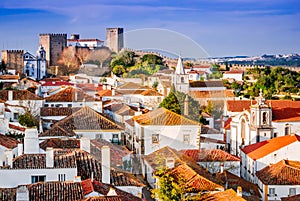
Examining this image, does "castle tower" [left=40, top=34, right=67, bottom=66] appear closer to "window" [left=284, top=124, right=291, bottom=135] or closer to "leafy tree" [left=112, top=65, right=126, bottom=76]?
"window" [left=284, top=124, right=291, bottom=135]

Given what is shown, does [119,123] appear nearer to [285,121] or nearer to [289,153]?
[289,153]

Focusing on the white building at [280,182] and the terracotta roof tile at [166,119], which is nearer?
the terracotta roof tile at [166,119]

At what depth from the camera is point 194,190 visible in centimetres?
1112

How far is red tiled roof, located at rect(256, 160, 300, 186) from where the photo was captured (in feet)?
52.6

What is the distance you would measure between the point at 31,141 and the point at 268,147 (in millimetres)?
9929

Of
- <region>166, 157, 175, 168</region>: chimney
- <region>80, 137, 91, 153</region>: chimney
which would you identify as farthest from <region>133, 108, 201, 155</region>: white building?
<region>80, 137, 91, 153</region>: chimney

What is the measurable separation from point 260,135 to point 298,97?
47.3 ft

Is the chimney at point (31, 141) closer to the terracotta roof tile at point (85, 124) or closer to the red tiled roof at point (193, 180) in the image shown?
the red tiled roof at point (193, 180)

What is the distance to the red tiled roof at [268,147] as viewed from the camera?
1841 cm

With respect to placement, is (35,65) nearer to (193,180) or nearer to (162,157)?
(193,180)

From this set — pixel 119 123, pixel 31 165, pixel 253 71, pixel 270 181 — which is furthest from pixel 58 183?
pixel 253 71

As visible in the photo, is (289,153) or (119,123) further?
(289,153)

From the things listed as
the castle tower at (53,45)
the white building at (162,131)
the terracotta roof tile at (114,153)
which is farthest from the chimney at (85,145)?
the castle tower at (53,45)

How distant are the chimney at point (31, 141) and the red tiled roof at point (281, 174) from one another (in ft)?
23.7
